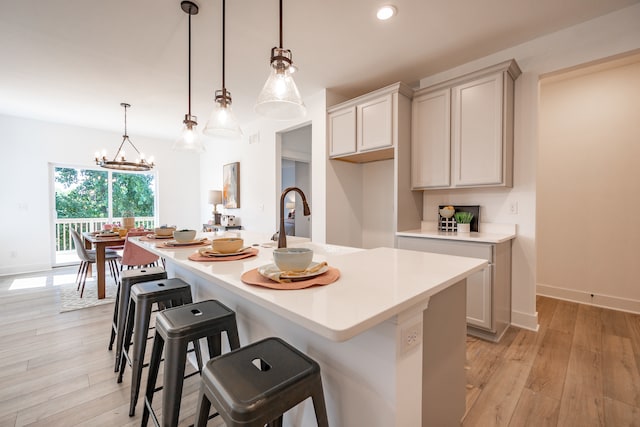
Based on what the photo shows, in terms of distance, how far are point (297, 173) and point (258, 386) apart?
5951 mm

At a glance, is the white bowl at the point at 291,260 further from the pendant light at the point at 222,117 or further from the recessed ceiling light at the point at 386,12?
the recessed ceiling light at the point at 386,12

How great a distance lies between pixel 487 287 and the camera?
2291 millimetres

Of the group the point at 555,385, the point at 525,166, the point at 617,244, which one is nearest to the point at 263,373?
the point at 555,385

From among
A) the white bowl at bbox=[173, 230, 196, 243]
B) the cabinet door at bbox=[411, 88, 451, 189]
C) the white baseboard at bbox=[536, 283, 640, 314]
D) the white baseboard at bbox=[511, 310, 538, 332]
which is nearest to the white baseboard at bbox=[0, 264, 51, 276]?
the white bowl at bbox=[173, 230, 196, 243]

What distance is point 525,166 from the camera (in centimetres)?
256

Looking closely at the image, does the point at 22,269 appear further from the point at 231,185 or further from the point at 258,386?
the point at 258,386

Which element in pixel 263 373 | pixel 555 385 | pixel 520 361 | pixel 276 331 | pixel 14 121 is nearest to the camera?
pixel 263 373

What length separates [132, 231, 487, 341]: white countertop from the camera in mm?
638

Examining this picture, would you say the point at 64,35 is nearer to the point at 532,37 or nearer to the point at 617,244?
the point at 532,37

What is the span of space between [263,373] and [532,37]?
335 cm

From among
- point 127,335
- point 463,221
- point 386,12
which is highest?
point 386,12

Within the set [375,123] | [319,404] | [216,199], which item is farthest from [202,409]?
[216,199]

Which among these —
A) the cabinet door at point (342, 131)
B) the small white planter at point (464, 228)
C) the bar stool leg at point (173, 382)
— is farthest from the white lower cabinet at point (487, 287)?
the bar stool leg at point (173, 382)

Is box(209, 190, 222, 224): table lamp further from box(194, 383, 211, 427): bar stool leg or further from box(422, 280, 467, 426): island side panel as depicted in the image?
box(422, 280, 467, 426): island side panel
